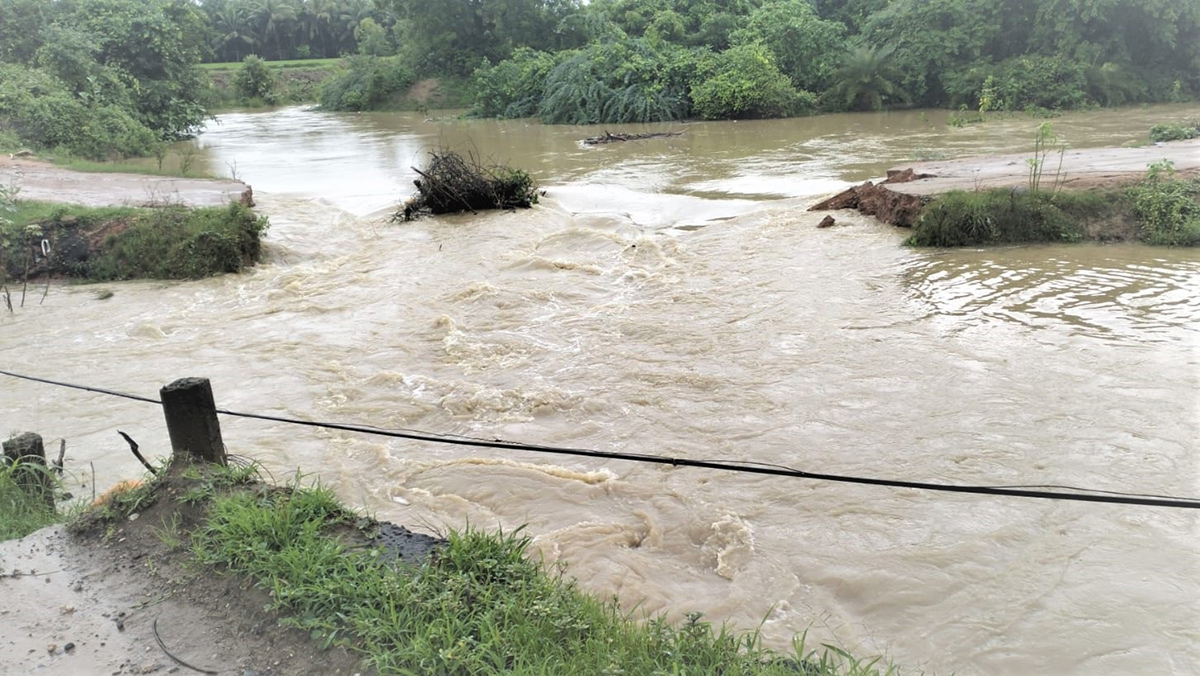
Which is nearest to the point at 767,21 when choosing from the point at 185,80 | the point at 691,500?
the point at 185,80

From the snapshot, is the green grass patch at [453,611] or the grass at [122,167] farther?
the grass at [122,167]

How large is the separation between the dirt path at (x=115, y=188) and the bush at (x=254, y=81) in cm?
3738

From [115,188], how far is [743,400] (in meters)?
11.5

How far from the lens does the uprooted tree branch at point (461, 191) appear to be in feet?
44.9

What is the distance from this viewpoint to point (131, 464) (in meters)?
5.61

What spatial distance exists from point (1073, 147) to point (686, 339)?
12.7 meters

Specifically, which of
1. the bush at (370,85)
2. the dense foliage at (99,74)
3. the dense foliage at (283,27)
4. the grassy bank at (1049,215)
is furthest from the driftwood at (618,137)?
the dense foliage at (283,27)

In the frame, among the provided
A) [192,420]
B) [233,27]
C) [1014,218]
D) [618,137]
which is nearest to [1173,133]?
[1014,218]

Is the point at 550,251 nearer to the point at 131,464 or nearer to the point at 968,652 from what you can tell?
the point at 131,464

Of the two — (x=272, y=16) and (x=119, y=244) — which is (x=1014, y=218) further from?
(x=272, y=16)

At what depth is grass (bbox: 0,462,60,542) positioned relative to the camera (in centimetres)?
414

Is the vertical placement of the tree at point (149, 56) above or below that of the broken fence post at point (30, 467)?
above

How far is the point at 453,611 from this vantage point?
10.3 feet

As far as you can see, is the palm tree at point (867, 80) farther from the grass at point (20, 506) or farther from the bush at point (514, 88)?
the grass at point (20, 506)
